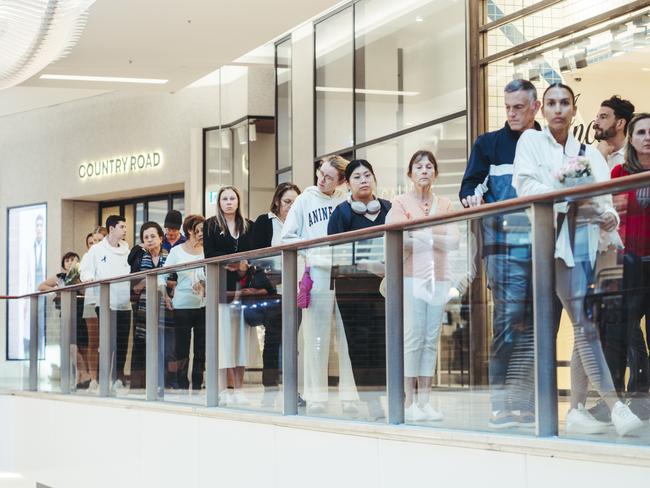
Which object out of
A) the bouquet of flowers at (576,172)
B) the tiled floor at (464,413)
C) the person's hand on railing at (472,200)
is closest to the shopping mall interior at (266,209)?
the tiled floor at (464,413)

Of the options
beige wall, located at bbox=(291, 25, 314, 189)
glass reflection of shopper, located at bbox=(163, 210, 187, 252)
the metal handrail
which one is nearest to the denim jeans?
the metal handrail

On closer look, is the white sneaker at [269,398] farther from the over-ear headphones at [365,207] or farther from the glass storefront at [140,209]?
the glass storefront at [140,209]

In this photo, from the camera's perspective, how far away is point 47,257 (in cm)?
2295

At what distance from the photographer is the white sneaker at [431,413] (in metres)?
5.08

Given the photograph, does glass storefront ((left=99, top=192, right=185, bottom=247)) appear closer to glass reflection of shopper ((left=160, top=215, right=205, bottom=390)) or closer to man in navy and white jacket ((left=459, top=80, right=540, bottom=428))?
glass reflection of shopper ((left=160, top=215, right=205, bottom=390))

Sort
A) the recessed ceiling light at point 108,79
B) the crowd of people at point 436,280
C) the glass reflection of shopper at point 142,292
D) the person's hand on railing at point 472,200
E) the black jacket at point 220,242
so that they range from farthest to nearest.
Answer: the recessed ceiling light at point 108,79 < the glass reflection of shopper at point 142,292 < the black jacket at point 220,242 < the person's hand on railing at point 472,200 < the crowd of people at point 436,280

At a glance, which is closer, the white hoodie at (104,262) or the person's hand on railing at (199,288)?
the person's hand on railing at (199,288)

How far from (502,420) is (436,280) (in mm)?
742

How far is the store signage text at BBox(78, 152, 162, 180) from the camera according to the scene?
2080 centimetres

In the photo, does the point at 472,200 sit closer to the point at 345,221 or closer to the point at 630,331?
the point at 345,221

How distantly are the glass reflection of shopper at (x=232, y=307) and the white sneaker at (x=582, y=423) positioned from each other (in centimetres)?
294

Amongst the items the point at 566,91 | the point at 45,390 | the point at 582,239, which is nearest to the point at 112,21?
the point at 45,390

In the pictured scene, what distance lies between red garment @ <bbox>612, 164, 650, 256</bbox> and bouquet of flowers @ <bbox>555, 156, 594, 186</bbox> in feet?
3.01

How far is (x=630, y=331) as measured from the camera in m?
3.99
